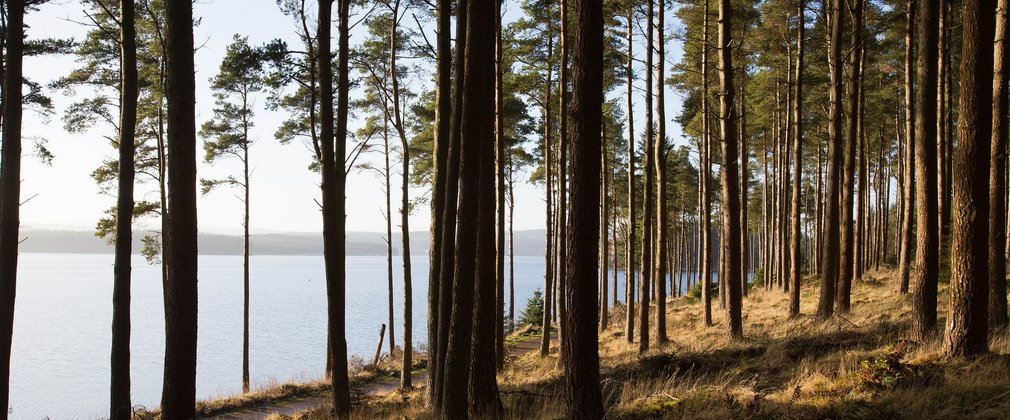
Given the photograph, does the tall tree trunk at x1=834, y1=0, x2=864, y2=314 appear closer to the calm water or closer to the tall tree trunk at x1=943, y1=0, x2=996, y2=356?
the tall tree trunk at x1=943, y1=0, x2=996, y2=356

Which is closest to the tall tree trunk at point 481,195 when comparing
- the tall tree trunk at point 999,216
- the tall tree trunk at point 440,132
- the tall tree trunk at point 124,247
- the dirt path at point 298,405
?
the tall tree trunk at point 440,132

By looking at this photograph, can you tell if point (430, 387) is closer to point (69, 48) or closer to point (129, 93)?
point (129, 93)

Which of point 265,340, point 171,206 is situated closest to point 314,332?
point 265,340

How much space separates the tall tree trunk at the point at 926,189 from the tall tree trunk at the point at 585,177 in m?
5.78

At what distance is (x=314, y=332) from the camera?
36.7 meters

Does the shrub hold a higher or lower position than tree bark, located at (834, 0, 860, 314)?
lower

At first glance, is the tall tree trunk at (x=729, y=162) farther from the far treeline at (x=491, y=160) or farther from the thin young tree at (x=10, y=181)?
the thin young tree at (x=10, y=181)

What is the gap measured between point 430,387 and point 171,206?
4481 mm

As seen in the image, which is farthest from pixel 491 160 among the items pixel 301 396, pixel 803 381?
pixel 301 396

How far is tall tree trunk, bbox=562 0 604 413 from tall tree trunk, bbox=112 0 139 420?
296 inches

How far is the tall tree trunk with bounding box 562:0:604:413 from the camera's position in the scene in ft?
16.4

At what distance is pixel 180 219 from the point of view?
6648 mm

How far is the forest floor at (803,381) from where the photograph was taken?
554cm

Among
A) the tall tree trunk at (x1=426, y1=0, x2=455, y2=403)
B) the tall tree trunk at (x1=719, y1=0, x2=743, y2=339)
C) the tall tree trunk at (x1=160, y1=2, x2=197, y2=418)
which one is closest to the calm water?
the tall tree trunk at (x1=426, y1=0, x2=455, y2=403)
